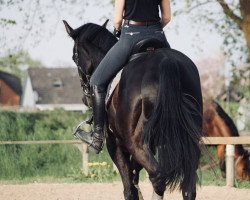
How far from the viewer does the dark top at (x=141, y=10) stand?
7.10 meters

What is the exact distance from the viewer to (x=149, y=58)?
6605mm

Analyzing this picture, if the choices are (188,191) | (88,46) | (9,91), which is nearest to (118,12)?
(88,46)

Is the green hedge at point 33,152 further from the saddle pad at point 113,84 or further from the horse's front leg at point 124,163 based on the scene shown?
the saddle pad at point 113,84

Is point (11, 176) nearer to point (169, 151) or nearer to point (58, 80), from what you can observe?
point (169, 151)

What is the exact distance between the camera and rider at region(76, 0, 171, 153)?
23.3 ft

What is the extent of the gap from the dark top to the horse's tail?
999 mm

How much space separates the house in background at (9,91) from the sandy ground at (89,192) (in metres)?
82.9

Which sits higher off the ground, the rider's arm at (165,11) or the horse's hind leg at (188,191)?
the rider's arm at (165,11)

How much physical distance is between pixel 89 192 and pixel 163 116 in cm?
694

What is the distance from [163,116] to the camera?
6246 mm

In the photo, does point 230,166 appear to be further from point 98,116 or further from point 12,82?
point 12,82

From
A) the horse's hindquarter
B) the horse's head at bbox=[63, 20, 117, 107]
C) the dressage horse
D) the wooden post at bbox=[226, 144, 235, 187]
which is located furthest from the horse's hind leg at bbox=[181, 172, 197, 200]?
the dressage horse

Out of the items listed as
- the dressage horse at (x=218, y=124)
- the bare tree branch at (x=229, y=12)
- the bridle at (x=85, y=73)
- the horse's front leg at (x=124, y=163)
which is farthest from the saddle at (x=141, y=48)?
the bare tree branch at (x=229, y=12)

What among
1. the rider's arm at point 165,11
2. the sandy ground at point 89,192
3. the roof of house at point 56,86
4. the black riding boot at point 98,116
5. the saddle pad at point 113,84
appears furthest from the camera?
the roof of house at point 56,86
